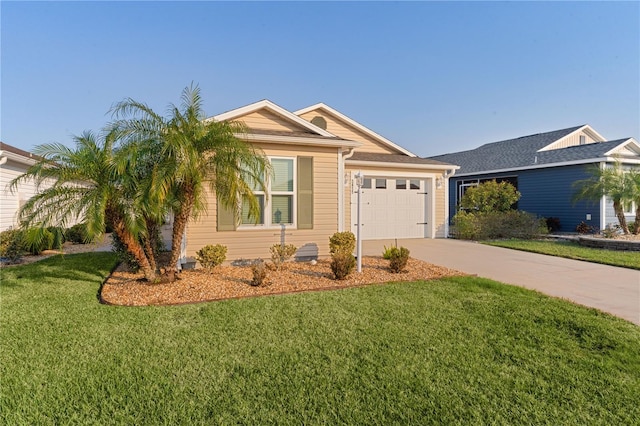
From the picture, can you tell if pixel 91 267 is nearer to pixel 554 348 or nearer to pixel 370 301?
pixel 370 301

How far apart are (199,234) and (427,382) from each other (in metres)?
5.98

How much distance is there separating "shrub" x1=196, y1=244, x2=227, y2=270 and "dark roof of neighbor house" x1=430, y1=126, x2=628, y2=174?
15317 millimetres

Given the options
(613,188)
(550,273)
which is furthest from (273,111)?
(613,188)

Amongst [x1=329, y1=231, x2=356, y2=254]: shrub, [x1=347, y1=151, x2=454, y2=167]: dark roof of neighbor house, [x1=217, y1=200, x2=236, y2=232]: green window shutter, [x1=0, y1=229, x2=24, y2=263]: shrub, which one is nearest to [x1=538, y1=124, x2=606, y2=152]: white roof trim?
[x1=347, y1=151, x2=454, y2=167]: dark roof of neighbor house

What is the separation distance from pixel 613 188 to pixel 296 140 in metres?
12.0

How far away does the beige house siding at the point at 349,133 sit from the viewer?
43.8 ft

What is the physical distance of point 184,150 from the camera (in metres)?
5.26

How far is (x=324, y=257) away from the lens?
8.55 m

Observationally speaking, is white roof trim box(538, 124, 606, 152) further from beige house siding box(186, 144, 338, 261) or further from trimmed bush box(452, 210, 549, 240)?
beige house siding box(186, 144, 338, 261)

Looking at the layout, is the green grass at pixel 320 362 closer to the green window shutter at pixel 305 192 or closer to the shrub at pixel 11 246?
the green window shutter at pixel 305 192

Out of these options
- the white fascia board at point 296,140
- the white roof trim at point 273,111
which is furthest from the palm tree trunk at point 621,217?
the white roof trim at point 273,111

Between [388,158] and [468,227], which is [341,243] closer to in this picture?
[388,158]

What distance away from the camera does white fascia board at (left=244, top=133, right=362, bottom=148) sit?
24.7 feet

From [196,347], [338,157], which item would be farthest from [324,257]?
[196,347]
